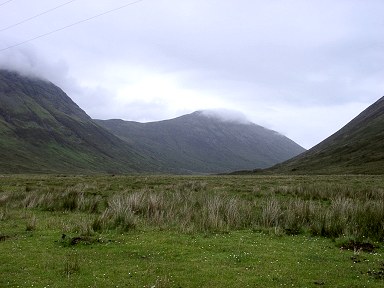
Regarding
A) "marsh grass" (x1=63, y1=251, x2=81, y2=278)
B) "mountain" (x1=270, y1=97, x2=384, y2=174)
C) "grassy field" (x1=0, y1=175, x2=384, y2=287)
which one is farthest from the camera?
"mountain" (x1=270, y1=97, x2=384, y2=174)

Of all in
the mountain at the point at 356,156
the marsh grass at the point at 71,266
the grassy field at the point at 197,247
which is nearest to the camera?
the grassy field at the point at 197,247

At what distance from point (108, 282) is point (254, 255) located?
4.02 m

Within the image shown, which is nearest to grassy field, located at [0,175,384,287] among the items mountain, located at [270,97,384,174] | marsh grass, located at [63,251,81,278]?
marsh grass, located at [63,251,81,278]

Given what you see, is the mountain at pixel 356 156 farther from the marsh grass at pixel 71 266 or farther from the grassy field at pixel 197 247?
the marsh grass at pixel 71 266

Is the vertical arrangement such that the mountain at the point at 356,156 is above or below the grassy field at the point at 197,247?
above

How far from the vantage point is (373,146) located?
324 ft

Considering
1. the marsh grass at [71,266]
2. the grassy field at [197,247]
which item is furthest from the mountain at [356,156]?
the marsh grass at [71,266]

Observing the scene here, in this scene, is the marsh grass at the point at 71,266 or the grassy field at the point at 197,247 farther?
the marsh grass at the point at 71,266

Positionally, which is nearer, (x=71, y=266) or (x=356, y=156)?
(x=71, y=266)

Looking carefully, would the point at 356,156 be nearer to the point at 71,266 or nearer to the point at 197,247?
the point at 197,247

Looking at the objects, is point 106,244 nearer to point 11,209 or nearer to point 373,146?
point 11,209

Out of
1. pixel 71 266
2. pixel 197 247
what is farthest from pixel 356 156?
pixel 71 266

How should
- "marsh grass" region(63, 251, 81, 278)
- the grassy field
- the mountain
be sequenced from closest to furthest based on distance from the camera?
the grassy field, "marsh grass" region(63, 251, 81, 278), the mountain

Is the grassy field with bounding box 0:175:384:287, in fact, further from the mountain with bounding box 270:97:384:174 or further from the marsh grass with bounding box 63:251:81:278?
the mountain with bounding box 270:97:384:174
